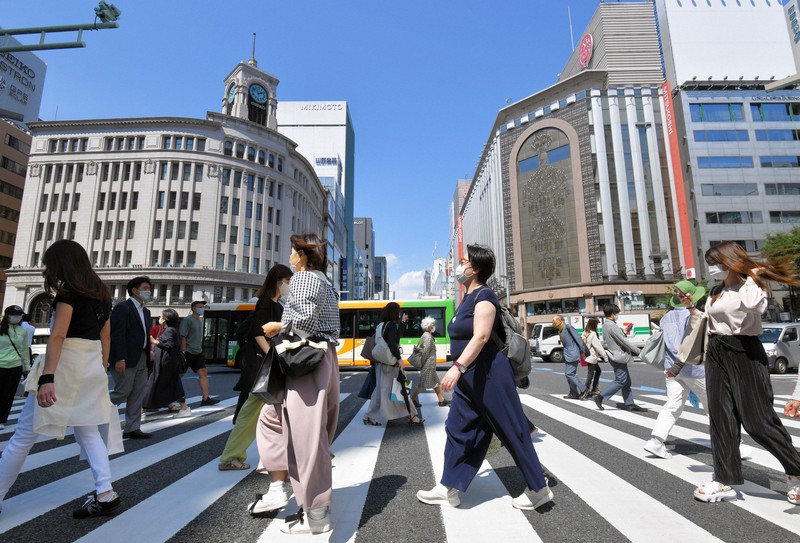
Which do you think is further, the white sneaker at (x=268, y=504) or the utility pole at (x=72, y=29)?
the utility pole at (x=72, y=29)

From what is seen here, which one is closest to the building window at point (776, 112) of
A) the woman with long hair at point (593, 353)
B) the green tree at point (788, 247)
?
the green tree at point (788, 247)

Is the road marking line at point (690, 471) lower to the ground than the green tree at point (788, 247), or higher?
lower

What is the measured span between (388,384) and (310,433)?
11.5ft

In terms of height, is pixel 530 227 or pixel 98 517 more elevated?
pixel 530 227

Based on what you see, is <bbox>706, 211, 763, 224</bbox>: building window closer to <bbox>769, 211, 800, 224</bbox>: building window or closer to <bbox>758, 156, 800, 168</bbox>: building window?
<bbox>769, 211, 800, 224</bbox>: building window

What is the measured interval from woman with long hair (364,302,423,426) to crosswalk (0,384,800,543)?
31.7 inches

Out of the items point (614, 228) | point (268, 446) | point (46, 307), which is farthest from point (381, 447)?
point (46, 307)

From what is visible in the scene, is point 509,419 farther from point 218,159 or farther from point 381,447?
point 218,159

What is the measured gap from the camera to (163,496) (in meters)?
2.83

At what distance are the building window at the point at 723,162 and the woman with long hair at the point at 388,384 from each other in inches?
2002

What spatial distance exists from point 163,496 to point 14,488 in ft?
4.03

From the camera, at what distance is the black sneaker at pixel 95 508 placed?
2455 mm

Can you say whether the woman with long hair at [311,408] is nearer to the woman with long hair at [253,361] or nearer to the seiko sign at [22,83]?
the woman with long hair at [253,361]

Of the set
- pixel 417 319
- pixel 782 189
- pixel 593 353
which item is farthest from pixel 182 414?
pixel 782 189
